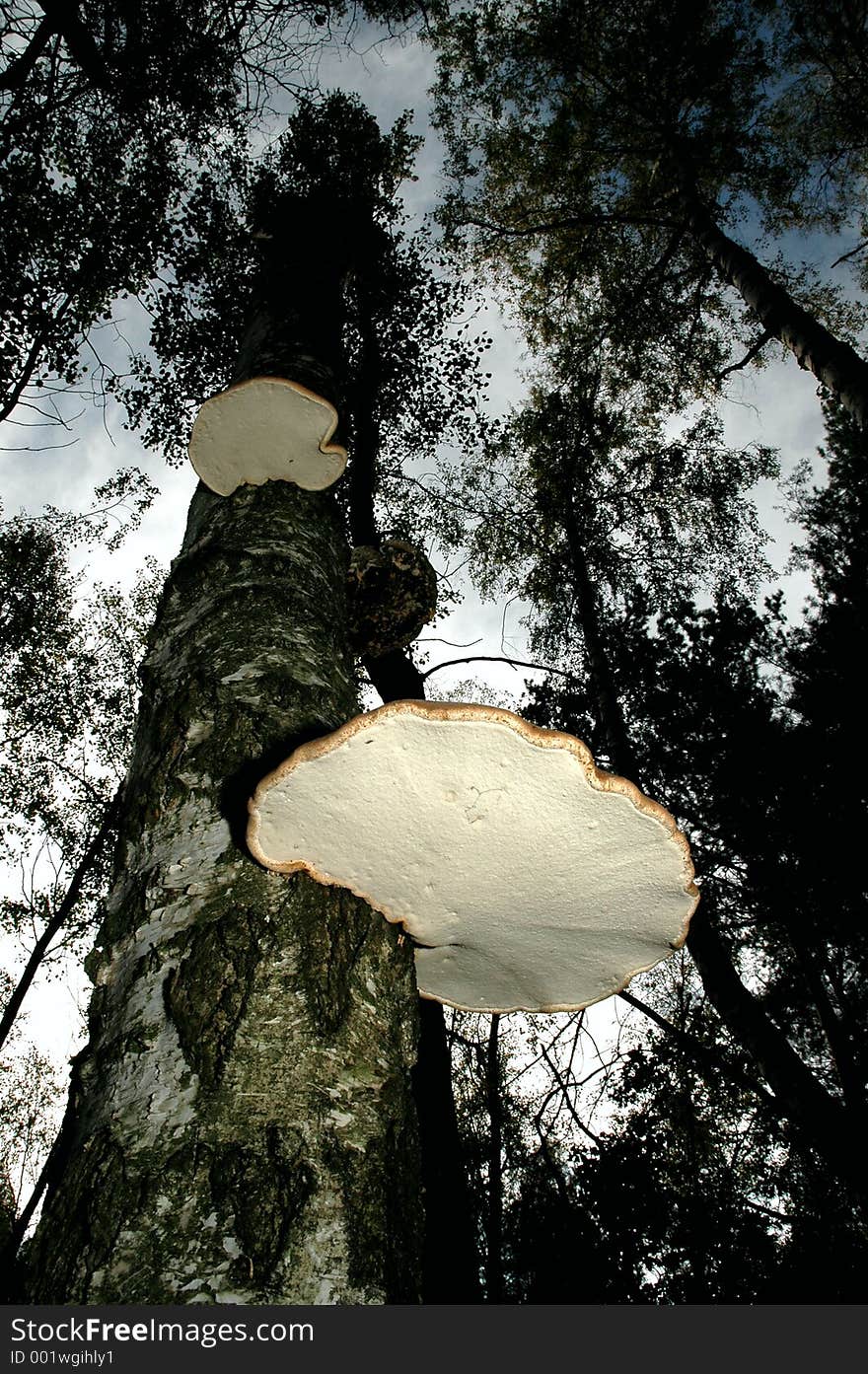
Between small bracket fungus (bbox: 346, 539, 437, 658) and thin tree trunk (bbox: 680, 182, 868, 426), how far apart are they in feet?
15.9

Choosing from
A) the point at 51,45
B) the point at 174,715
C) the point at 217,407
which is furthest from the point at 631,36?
the point at 174,715

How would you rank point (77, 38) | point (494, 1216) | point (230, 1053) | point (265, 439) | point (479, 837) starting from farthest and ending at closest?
point (494, 1216)
point (77, 38)
point (265, 439)
point (479, 837)
point (230, 1053)

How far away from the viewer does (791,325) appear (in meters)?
7.59

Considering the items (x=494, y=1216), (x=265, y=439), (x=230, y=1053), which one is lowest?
(x=494, y=1216)

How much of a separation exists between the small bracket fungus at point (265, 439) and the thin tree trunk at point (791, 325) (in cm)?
572

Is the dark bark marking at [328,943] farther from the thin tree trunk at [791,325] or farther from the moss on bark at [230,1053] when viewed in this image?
the thin tree trunk at [791,325]

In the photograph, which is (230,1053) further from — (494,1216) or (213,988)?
(494,1216)

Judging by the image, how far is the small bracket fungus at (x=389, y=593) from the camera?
13.8 ft

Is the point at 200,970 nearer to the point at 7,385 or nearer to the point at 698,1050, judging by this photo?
the point at 698,1050

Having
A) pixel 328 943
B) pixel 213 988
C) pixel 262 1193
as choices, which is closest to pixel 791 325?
pixel 328 943

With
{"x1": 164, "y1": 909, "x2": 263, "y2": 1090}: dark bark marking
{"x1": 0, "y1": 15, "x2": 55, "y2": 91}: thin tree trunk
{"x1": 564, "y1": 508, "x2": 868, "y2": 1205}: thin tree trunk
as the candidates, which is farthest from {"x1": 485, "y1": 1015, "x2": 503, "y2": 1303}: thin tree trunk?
{"x1": 0, "y1": 15, "x2": 55, "y2": 91}: thin tree trunk

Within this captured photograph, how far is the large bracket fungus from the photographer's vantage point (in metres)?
1.46

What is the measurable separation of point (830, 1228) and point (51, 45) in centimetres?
1492

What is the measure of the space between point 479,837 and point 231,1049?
725mm
